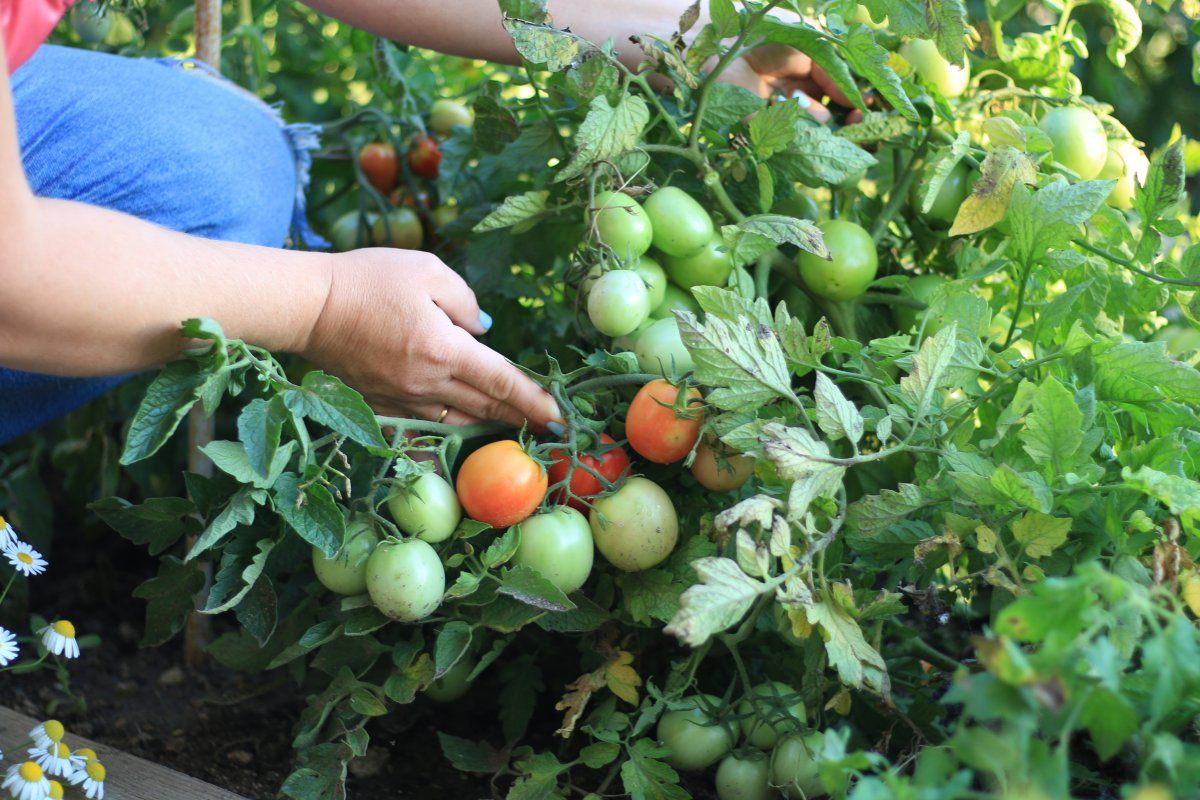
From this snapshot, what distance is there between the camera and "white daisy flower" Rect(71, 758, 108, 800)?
810 millimetres

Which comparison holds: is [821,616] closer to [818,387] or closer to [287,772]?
[818,387]

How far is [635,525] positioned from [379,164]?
738 mm

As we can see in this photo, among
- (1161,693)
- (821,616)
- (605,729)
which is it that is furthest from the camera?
(605,729)

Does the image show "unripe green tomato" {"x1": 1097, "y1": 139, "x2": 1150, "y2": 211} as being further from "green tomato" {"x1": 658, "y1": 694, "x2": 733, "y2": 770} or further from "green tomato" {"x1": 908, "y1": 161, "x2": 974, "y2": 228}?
"green tomato" {"x1": 658, "y1": 694, "x2": 733, "y2": 770}

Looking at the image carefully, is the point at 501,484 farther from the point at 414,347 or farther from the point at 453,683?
the point at 453,683

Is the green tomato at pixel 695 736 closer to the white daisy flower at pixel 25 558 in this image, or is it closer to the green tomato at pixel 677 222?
the green tomato at pixel 677 222

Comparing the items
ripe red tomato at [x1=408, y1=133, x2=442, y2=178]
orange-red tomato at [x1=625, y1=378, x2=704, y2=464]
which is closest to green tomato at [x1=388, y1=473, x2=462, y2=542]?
orange-red tomato at [x1=625, y1=378, x2=704, y2=464]

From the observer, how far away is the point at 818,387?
2.32 feet

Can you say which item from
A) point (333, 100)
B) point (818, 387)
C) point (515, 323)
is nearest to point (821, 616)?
point (818, 387)

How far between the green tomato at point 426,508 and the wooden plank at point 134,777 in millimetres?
270

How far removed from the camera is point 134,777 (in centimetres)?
87

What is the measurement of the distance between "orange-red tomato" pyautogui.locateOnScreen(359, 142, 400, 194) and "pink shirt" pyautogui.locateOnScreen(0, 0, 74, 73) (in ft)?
1.91

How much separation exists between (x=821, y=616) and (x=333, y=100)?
4.16 ft

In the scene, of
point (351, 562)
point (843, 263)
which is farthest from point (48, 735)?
point (843, 263)
